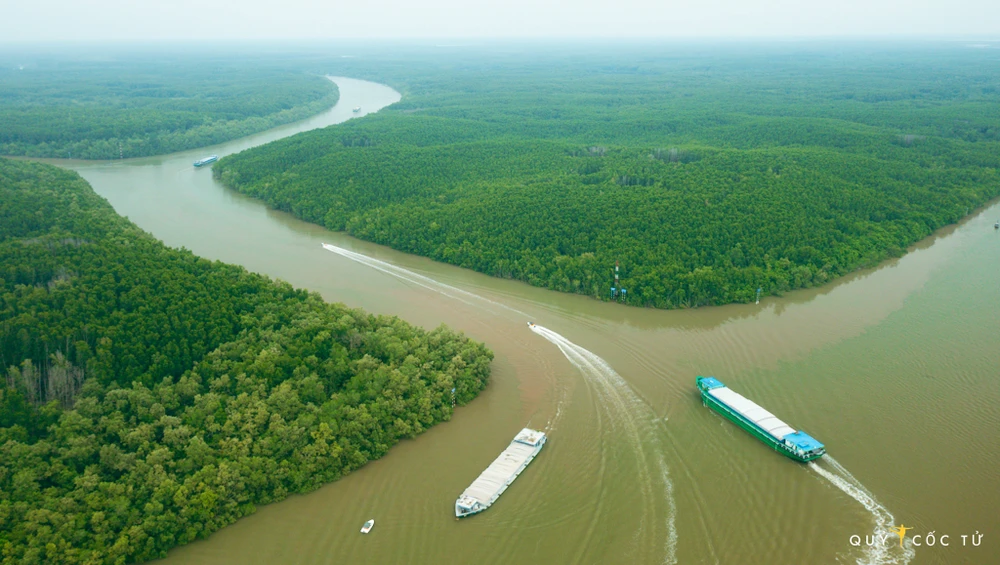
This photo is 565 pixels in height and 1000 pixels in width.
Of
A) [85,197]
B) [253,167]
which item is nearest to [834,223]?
[253,167]

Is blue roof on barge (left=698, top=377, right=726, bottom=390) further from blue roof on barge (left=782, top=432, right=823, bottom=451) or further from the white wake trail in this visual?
the white wake trail

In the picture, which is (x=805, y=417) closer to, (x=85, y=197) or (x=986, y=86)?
(x=85, y=197)

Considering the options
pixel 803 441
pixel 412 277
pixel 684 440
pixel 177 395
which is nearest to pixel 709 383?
pixel 684 440

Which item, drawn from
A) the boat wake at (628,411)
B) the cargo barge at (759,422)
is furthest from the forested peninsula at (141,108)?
the cargo barge at (759,422)

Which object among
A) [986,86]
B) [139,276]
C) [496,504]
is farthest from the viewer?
[986,86]

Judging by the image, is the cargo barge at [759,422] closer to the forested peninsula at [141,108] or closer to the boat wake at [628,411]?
the boat wake at [628,411]

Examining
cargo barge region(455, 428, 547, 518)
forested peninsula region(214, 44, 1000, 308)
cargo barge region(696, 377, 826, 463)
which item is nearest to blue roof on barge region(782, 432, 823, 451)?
cargo barge region(696, 377, 826, 463)
